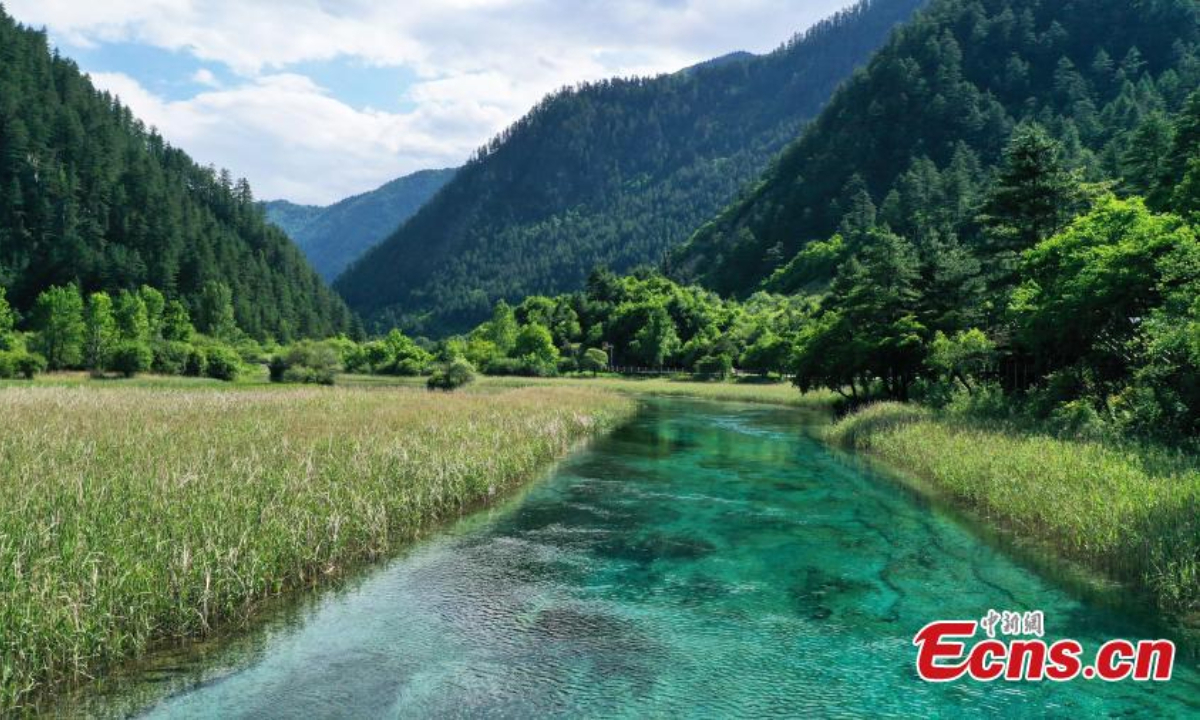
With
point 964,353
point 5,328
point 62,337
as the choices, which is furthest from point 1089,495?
point 5,328

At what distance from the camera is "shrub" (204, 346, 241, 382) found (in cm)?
8350

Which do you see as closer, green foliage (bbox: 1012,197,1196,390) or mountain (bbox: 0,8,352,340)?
green foliage (bbox: 1012,197,1196,390)

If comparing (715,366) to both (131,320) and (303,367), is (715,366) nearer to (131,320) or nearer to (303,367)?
(303,367)

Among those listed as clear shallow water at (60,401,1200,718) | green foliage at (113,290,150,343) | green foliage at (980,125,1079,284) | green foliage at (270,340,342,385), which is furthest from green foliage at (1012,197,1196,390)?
green foliage at (113,290,150,343)

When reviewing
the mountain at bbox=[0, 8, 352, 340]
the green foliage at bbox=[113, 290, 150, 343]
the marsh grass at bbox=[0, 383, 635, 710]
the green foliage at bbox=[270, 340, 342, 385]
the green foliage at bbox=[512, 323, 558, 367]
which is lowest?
the marsh grass at bbox=[0, 383, 635, 710]

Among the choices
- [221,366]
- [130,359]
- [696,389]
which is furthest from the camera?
[696,389]

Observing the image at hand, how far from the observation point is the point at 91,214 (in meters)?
155

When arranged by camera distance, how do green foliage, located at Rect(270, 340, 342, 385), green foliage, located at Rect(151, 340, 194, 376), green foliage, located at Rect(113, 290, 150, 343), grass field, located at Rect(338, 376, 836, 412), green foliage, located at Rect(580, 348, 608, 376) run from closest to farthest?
1. grass field, located at Rect(338, 376, 836, 412)
2. green foliage, located at Rect(270, 340, 342, 385)
3. green foliage, located at Rect(151, 340, 194, 376)
4. green foliage, located at Rect(113, 290, 150, 343)
5. green foliage, located at Rect(580, 348, 608, 376)

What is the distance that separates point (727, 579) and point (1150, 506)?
10522mm

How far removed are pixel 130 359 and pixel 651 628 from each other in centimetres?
8444

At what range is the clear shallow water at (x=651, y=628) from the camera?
448 inches

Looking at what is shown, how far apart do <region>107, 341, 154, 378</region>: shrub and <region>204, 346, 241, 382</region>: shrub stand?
241 inches

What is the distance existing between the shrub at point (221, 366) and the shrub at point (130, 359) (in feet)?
20.1

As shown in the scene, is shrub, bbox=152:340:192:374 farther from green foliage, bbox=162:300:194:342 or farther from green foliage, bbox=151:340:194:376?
green foliage, bbox=162:300:194:342
